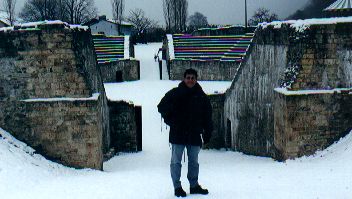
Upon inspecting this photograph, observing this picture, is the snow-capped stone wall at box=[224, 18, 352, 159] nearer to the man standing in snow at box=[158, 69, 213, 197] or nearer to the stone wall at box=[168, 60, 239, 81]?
the man standing in snow at box=[158, 69, 213, 197]

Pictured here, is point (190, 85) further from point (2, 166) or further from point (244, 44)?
point (244, 44)

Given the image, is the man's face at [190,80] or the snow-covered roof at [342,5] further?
the snow-covered roof at [342,5]

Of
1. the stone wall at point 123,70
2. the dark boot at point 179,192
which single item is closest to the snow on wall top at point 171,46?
the stone wall at point 123,70

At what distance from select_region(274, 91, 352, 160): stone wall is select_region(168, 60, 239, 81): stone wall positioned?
56.7 ft

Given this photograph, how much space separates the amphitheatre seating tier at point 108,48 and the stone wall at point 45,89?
17.3 m

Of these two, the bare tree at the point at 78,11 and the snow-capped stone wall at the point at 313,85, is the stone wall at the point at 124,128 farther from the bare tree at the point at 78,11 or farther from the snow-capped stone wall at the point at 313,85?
the bare tree at the point at 78,11

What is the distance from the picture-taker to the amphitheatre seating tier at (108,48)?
29016mm

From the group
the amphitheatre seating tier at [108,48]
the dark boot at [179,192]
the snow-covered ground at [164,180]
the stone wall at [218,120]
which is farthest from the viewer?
the amphitheatre seating tier at [108,48]

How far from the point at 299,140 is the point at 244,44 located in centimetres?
2139

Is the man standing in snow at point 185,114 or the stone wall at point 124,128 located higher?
the man standing in snow at point 185,114

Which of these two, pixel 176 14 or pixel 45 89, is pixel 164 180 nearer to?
pixel 45 89

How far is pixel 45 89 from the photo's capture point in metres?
10.5

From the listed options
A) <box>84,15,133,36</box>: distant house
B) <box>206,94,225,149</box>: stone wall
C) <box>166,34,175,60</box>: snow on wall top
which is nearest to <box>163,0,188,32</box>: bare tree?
<box>84,15,133,36</box>: distant house

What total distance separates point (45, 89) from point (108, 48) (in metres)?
21.1
